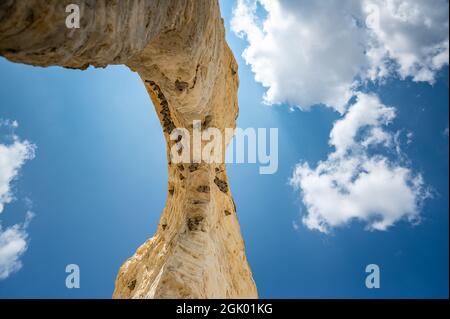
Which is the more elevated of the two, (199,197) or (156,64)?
(156,64)

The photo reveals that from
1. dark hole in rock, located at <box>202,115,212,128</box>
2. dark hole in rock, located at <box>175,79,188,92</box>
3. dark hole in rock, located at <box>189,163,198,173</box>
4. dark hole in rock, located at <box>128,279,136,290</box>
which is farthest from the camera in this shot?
dark hole in rock, located at <box>189,163,198,173</box>

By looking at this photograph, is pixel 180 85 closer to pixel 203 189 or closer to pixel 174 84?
pixel 174 84

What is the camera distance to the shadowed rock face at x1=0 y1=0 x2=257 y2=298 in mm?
2746

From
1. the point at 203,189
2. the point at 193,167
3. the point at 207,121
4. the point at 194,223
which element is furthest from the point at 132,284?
the point at 207,121

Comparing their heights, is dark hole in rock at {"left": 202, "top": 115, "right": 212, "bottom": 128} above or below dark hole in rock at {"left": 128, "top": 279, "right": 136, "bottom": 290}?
above

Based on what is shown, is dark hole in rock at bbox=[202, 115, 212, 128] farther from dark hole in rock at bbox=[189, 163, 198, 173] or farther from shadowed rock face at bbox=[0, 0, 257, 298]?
dark hole in rock at bbox=[189, 163, 198, 173]

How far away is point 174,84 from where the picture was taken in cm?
636

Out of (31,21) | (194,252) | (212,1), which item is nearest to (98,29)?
(31,21)

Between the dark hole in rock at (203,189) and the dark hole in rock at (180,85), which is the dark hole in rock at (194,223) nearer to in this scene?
the dark hole in rock at (203,189)

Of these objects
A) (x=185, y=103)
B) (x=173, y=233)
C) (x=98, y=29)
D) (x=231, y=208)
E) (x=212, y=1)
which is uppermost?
(x=212, y=1)

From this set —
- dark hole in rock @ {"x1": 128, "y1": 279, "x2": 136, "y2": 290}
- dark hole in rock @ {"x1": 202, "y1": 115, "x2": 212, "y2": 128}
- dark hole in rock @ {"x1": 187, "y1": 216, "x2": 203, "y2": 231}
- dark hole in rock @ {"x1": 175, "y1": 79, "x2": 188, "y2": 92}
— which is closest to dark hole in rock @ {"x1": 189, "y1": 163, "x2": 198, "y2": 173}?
dark hole in rock @ {"x1": 202, "y1": 115, "x2": 212, "y2": 128}

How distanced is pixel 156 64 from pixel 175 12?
1413mm
